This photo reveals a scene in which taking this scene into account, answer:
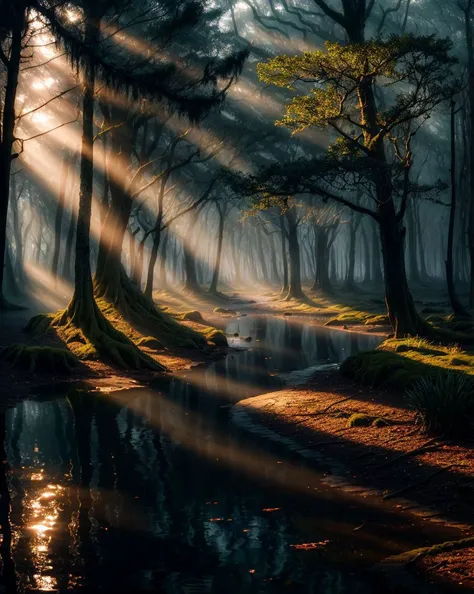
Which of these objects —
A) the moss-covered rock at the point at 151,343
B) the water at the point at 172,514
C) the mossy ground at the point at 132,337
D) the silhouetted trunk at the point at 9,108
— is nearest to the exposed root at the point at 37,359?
the mossy ground at the point at 132,337

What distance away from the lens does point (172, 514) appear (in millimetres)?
7812

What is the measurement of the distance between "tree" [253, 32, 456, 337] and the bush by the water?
9.51 metres

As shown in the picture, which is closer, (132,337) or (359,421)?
(359,421)

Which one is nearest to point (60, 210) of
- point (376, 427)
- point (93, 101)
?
point (93, 101)

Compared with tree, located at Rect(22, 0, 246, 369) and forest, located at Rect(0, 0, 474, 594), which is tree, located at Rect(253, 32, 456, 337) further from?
tree, located at Rect(22, 0, 246, 369)

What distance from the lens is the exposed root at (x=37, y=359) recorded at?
1798cm

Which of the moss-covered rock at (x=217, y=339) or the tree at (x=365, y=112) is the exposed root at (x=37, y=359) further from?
the moss-covered rock at (x=217, y=339)

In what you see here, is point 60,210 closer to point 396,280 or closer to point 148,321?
point 148,321

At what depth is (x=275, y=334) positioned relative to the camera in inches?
1316

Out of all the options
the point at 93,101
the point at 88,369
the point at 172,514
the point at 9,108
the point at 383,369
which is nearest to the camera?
the point at 172,514

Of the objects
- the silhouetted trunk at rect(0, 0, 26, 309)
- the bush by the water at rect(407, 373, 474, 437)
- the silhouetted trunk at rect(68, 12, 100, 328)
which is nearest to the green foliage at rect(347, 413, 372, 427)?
the bush by the water at rect(407, 373, 474, 437)

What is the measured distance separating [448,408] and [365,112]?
1450cm

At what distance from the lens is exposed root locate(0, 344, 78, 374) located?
18.0 metres

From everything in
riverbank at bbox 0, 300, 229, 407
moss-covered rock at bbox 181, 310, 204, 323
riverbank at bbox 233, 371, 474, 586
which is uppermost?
Answer: moss-covered rock at bbox 181, 310, 204, 323
